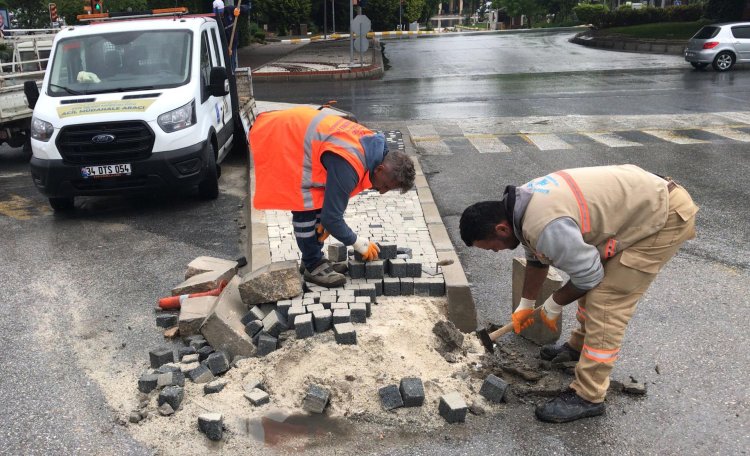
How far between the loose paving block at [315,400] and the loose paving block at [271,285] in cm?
105

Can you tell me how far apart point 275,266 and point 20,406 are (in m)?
1.88

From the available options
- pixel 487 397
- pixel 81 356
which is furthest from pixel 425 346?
pixel 81 356

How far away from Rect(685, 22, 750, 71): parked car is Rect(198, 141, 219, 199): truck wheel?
1885 cm

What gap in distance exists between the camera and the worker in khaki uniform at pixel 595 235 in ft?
11.7

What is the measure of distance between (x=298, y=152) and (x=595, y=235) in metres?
2.18

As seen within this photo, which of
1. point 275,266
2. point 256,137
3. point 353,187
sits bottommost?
point 275,266

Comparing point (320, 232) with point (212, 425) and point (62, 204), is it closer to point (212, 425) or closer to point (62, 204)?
point (212, 425)

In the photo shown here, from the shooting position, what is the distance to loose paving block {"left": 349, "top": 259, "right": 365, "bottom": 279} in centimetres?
533

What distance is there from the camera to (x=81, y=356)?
15.8 ft

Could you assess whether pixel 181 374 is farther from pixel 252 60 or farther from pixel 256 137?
pixel 252 60

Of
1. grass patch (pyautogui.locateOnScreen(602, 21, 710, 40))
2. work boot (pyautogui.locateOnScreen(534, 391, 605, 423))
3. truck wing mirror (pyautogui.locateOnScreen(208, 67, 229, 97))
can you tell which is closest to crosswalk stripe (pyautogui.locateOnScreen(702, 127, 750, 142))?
truck wing mirror (pyautogui.locateOnScreen(208, 67, 229, 97))

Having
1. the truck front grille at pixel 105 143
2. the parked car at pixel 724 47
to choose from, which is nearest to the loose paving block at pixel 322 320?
the truck front grille at pixel 105 143

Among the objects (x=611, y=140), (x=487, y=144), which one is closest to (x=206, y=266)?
(x=487, y=144)

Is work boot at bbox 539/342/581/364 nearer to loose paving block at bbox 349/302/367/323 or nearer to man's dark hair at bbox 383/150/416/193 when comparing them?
loose paving block at bbox 349/302/367/323
